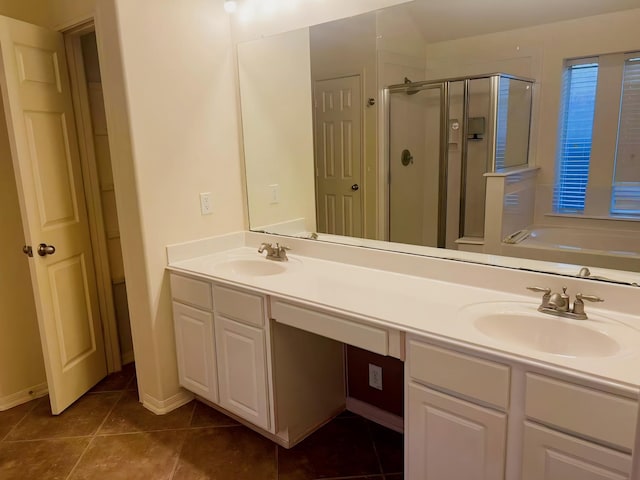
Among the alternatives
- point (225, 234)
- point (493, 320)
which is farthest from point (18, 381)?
point (493, 320)

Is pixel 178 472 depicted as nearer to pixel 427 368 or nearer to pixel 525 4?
pixel 427 368

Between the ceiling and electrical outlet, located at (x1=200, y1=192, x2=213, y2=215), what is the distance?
1.37m

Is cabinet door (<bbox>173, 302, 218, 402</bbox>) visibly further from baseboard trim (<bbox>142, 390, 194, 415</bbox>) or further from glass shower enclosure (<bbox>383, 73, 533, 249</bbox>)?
glass shower enclosure (<bbox>383, 73, 533, 249</bbox>)

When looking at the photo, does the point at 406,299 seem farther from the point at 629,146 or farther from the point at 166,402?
the point at 166,402

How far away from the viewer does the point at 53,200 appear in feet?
8.17

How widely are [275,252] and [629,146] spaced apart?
1.60 metres

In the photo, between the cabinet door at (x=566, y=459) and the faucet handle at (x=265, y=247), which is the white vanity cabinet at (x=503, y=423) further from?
the faucet handle at (x=265, y=247)

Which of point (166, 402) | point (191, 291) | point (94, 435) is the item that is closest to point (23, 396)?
point (94, 435)

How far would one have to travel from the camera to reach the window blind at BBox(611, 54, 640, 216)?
61.6 inches

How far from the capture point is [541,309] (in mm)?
1623

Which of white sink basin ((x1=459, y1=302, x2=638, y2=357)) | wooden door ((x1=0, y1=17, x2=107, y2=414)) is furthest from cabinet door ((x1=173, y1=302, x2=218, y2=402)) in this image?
white sink basin ((x1=459, y1=302, x2=638, y2=357))

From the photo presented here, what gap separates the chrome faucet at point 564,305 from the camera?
1553mm

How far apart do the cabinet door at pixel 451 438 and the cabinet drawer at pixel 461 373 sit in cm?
4

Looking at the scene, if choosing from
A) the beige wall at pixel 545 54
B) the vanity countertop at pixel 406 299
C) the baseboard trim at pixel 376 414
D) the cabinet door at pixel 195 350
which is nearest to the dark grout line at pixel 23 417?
the cabinet door at pixel 195 350
